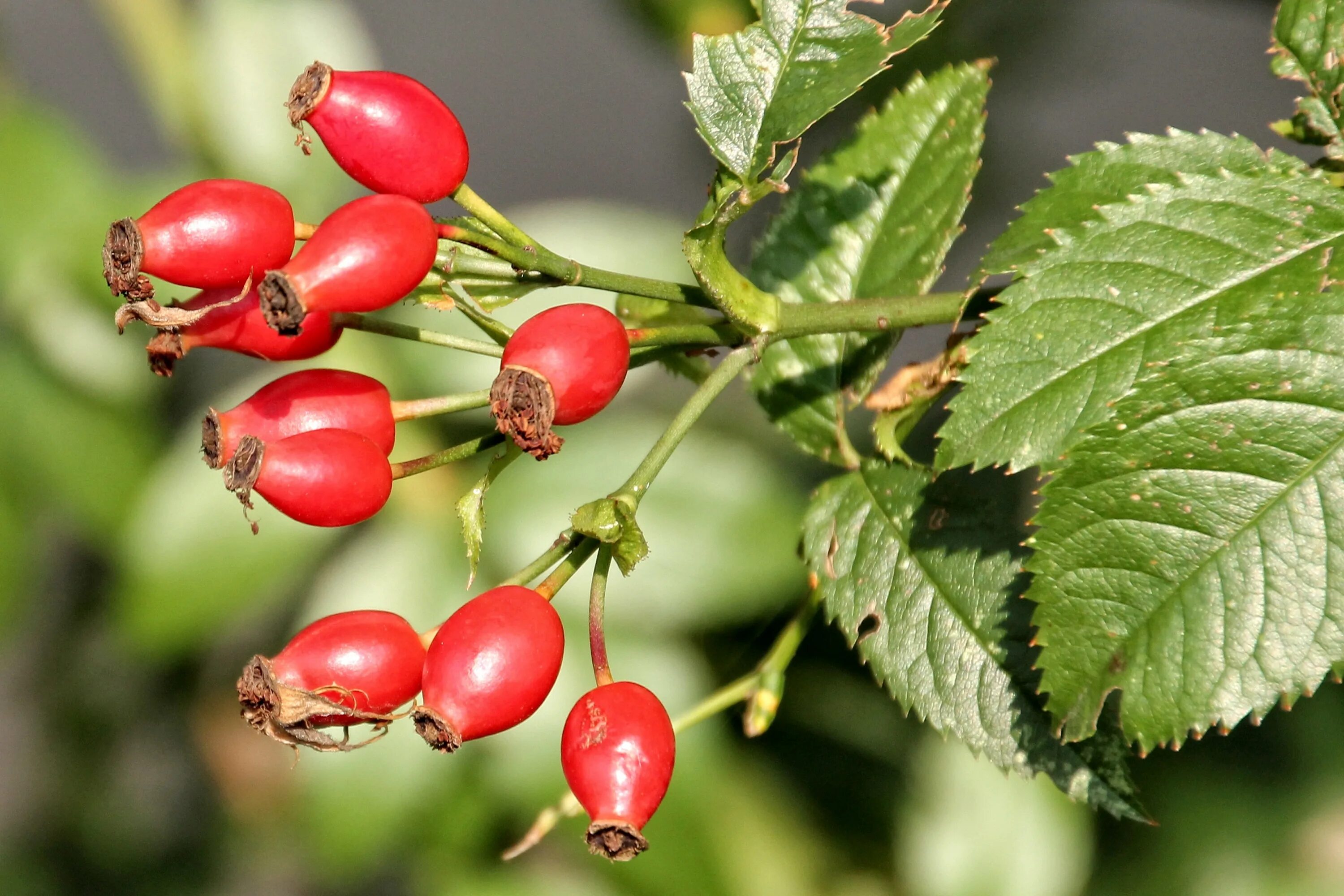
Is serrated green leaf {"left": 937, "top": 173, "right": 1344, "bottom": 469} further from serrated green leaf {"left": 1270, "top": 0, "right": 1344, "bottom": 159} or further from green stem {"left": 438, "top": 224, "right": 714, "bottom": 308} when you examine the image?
green stem {"left": 438, "top": 224, "right": 714, "bottom": 308}

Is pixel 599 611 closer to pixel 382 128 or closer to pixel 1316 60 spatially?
pixel 382 128

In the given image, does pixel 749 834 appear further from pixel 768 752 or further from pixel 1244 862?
pixel 1244 862

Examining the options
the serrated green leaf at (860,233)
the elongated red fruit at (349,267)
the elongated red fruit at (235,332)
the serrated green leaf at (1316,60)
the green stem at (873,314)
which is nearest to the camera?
the elongated red fruit at (349,267)

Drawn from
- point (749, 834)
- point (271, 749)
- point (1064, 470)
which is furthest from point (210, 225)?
point (271, 749)

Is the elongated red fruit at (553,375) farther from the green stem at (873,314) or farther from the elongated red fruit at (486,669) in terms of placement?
the green stem at (873,314)

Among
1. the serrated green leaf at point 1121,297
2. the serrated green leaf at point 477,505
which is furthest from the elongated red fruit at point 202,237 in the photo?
the serrated green leaf at point 1121,297

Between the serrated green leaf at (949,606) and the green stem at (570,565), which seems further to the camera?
the serrated green leaf at (949,606)

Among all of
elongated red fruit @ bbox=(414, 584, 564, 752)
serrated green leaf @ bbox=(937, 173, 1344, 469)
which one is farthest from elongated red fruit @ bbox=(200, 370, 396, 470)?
serrated green leaf @ bbox=(937, 173, 1344, 469)
